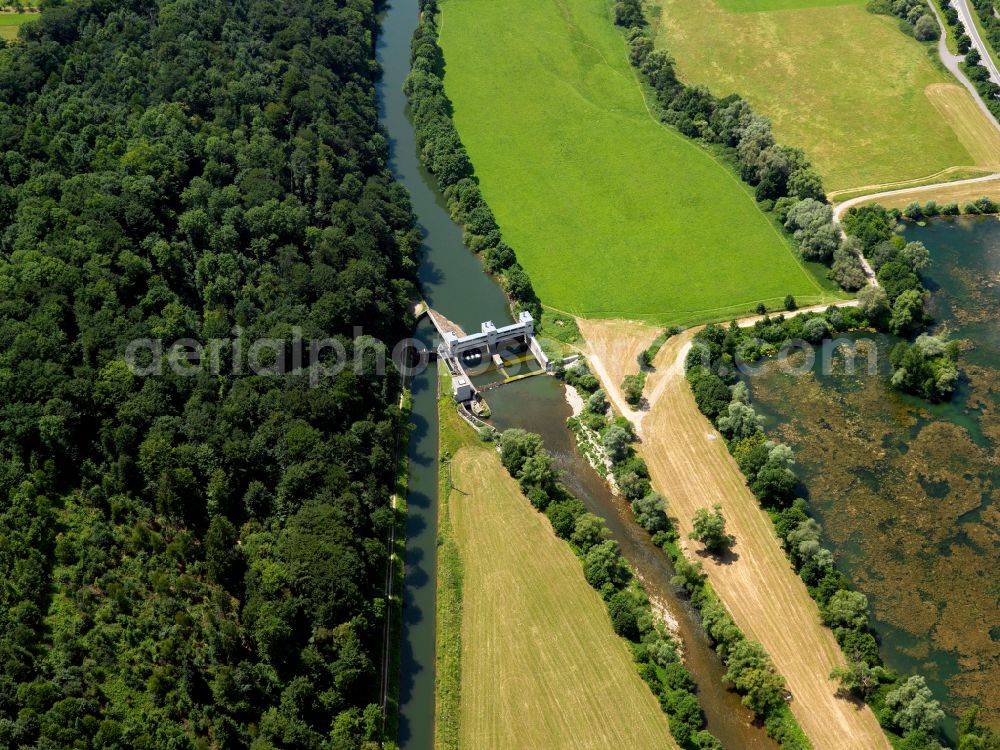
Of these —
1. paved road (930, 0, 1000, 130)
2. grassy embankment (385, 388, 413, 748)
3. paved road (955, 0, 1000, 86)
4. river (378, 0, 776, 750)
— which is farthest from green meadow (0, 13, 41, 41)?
paved road (955, 0, 1000, 86)

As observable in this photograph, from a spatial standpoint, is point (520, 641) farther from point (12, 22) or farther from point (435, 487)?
point (12, 22)

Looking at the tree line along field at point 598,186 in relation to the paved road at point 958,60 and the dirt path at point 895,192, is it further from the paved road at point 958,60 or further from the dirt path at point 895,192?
the paved road at point 958,60

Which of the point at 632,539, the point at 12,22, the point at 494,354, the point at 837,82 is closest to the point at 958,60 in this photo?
the point at 837,82

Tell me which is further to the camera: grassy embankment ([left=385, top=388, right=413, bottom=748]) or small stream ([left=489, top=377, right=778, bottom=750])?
grassy embankment ([left=385, top=388, right=413, bottom=748])

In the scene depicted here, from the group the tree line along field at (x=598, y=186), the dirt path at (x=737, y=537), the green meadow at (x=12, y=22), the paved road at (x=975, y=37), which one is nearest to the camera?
the dirt path at (x=737, y=537)

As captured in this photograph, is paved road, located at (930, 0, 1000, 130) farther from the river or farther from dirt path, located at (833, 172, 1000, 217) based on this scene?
the river

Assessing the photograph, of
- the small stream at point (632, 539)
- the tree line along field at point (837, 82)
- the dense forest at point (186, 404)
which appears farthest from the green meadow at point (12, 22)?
the tree line along field at point (837, 82)
